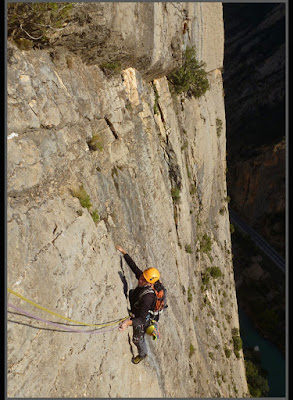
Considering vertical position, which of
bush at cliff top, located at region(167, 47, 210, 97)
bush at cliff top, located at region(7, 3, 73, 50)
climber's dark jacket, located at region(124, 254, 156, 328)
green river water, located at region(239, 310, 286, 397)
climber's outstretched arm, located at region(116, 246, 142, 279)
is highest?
bush at cliff top, located at region(167, 47, 210, 97)

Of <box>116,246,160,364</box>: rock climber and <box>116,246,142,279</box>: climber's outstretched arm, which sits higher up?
<box>116,246,142,279</box>: climber's outstretched arm

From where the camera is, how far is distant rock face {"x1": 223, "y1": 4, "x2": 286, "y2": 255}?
1183 inches

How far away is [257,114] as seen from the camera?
123ft

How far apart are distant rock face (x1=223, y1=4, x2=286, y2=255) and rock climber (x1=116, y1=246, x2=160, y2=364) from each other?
26.7 metres

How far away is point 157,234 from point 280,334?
2165cm

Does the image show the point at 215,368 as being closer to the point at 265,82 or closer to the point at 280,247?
the point at 280,247

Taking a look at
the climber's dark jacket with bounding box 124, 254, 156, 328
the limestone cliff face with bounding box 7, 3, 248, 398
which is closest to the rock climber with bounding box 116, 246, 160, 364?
the climber's dark jacket with bounding box 124, 254, 156, 328

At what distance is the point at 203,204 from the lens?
12664mm

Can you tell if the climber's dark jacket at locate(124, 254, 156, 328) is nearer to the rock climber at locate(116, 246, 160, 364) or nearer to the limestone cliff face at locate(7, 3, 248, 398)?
the rock climber at locate(116, 246, 160, 364)

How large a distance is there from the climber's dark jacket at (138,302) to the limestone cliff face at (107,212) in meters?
0.21

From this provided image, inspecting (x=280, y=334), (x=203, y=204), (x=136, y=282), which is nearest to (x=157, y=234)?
(x=136, y=282)

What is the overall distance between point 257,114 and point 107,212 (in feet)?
120

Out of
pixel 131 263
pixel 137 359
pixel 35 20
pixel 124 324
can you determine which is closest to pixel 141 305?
pixel 124 324

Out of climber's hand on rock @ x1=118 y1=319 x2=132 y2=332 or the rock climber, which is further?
the rock climber
